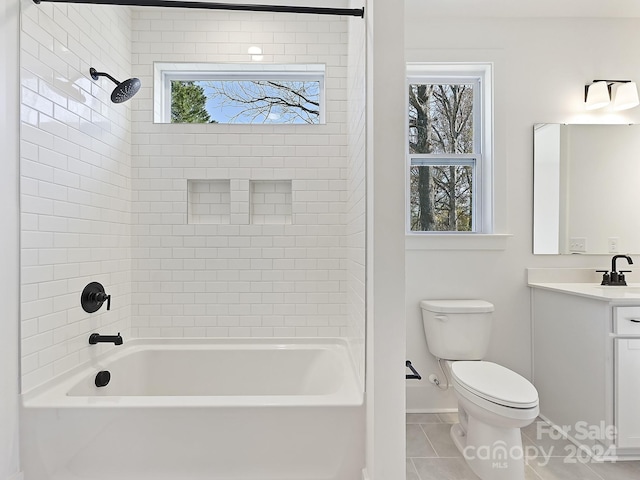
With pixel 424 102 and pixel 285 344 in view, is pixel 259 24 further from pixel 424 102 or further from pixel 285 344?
pixel 285 344

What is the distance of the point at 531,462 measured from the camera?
6.77ft

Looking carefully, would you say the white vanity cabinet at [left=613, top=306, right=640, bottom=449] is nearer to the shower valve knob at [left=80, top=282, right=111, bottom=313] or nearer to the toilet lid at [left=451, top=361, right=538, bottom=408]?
the toilet lid at [left=451, top=361, right=538, bottom=408]

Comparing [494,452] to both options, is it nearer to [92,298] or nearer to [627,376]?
[627,376]

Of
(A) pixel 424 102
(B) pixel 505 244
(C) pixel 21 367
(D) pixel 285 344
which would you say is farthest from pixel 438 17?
(C) pixel 21 367

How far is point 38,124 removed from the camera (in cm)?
158

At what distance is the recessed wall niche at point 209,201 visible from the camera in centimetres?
242

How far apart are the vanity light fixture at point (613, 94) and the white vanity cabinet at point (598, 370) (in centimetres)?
127

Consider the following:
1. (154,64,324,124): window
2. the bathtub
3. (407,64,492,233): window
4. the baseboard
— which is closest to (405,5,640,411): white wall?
the baseboard

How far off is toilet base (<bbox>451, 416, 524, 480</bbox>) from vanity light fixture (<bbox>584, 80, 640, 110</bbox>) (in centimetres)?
217

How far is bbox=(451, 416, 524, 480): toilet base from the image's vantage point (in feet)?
6.06

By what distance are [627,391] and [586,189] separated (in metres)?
1.31

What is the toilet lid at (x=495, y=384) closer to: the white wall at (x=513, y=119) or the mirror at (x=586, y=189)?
the white wall at (x=513, y=119)

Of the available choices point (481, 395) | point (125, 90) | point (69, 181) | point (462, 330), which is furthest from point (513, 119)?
point (69, 181)

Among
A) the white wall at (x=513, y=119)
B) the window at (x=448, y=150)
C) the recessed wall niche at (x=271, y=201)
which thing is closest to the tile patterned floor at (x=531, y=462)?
the white wall at (x=513, y=119)
